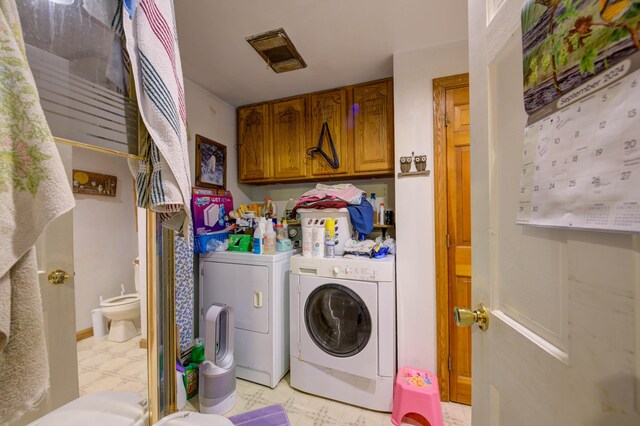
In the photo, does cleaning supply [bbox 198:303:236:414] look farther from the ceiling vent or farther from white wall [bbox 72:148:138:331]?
the ceiling vent

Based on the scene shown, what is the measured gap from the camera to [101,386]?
831mm

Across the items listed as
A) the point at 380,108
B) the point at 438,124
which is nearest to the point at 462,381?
the point at 438,124

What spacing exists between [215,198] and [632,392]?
2191 mm

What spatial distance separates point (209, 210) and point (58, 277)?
121 cm

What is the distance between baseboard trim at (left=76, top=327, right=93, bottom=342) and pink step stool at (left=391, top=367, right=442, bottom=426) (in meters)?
1.61

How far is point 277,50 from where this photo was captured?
1.69 meters

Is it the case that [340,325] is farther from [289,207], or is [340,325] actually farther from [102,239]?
[102,239]

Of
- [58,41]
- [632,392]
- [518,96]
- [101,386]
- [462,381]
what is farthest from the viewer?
[462,381]

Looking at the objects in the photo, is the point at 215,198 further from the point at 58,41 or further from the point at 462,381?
the point at 462,381

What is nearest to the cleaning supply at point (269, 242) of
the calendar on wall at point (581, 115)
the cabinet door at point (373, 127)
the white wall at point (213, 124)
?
the white wall at point (213, 124)

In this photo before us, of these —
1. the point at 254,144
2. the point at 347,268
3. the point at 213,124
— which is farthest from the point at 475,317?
the point at 213,124

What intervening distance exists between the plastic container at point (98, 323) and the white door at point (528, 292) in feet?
4.10

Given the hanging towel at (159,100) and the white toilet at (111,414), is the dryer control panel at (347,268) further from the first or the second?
the hanging towel at (159,100)

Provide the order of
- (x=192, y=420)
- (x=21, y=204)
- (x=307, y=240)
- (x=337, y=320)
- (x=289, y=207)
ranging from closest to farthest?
(x=21, y=204)
(x=192, y=420)
(x=337, y=320)
(x=307, y=240)
(x=289, y=207)
